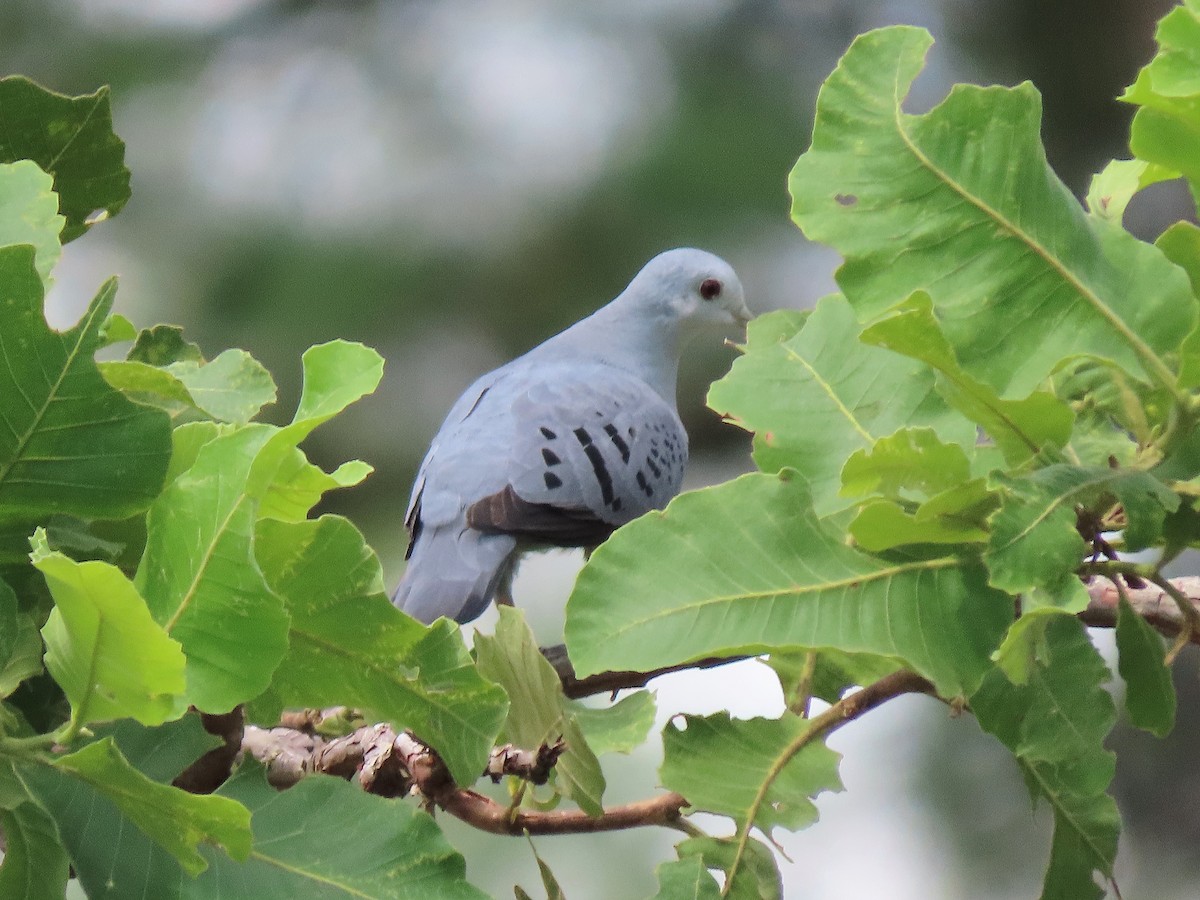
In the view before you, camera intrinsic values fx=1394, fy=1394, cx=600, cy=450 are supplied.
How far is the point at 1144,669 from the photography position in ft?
2.35

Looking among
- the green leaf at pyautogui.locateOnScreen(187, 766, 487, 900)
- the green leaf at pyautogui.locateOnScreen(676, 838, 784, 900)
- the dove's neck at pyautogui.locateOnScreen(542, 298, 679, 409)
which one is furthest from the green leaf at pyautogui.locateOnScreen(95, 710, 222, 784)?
the dove's neck at pyautogui.locateOnScreen(542, 298, 679, 409)

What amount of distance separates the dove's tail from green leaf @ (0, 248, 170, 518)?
85 cm

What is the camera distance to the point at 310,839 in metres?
0.65

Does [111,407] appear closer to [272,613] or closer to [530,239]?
[272,613]

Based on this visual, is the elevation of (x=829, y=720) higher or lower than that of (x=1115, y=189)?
lower

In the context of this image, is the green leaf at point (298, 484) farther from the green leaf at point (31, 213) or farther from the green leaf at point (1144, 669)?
the green leaf at point (1144, 669)

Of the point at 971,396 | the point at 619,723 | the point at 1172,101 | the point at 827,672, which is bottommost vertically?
the point at 619,723

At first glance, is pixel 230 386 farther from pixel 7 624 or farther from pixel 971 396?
pixel 971 396

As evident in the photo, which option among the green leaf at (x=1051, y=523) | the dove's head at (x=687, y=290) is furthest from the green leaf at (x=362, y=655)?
the dove's head at (x=687, y=290)

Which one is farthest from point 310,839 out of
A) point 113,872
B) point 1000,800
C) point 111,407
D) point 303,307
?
point 1000,800

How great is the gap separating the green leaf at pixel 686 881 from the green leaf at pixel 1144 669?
0.24 metres

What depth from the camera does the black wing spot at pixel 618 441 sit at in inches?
74.1

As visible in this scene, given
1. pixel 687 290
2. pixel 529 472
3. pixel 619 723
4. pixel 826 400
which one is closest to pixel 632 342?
pixel 687 290

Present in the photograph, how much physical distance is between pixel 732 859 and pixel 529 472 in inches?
39.1
